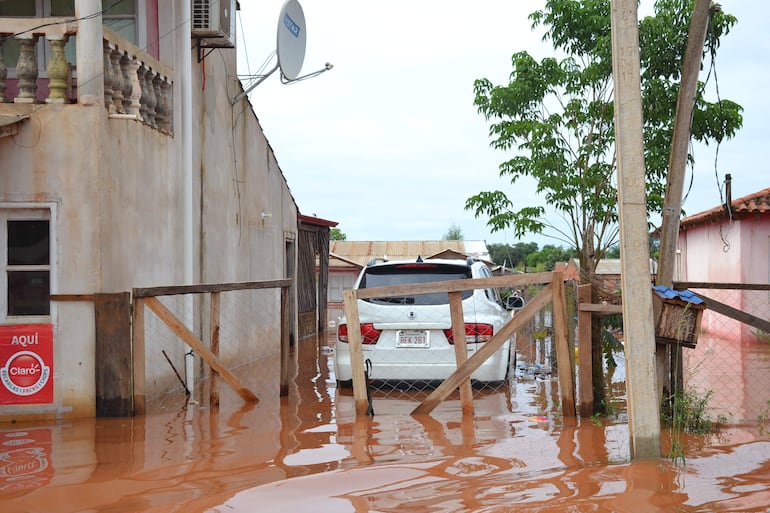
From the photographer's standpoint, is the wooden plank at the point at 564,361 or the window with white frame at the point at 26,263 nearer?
the wooden plank at the point at 564,361

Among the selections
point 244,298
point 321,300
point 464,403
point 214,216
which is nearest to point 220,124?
point 214,216

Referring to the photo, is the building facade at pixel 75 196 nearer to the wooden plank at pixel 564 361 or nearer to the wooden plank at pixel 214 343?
the wooden plank at pixel 214 343

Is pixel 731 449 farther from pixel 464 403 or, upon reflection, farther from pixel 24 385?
pixel 24 385

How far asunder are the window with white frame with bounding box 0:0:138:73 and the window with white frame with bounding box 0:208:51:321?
115 inches

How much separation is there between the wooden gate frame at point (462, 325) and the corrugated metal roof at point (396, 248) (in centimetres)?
3126

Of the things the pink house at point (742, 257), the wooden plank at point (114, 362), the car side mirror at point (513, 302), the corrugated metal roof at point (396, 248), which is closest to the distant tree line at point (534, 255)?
the corrugated metal roof at point (396, 248)

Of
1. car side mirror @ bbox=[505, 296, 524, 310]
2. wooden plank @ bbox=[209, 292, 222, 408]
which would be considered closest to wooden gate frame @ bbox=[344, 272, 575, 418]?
wooden plank @ bbox=[209, 292, 222, 408]

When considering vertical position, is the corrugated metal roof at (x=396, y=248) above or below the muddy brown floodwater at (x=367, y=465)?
above

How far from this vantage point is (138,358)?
8055mm

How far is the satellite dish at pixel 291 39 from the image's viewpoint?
11.9m

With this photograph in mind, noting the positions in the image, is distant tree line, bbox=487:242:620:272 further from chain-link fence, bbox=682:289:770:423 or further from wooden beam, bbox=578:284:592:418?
wooden beam, bbox=578:284:592:418

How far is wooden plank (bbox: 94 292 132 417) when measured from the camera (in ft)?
26.4

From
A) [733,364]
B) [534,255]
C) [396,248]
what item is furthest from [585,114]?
[534,255]

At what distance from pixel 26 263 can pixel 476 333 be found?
4.79 meters
